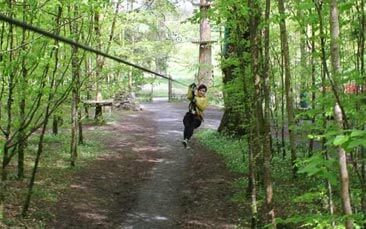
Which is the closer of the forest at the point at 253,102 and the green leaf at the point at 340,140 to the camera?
the green leaf at the point at 340,140

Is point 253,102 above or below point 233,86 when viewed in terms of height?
below

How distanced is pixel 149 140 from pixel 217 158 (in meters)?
4.50

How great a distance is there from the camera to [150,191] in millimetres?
10039

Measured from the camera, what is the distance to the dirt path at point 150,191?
8.16m

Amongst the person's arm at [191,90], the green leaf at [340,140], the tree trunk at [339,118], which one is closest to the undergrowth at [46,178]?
the person's arm at [191,90]

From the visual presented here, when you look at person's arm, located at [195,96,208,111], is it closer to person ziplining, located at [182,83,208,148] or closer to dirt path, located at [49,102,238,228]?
person ziplining, located at [182,83,208,148]

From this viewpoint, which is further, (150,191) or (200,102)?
(200,102)

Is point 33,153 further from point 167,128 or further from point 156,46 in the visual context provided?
point 156,46

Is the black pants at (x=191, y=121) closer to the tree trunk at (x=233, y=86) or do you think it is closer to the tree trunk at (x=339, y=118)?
the tree trunk at (x=233, y=86)

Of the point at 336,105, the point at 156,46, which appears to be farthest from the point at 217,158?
the point at 156,46

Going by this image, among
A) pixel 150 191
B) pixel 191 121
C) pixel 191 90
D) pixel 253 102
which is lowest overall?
pixel 150 191

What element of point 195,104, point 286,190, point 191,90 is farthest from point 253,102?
point 195,104

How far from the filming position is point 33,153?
12.8m

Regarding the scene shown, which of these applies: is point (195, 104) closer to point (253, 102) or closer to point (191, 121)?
point (191, 121)
